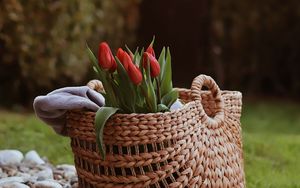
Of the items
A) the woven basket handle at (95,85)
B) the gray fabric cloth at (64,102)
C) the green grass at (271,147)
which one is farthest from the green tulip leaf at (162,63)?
the green grass at (271,147)

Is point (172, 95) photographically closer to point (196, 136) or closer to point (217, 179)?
point (196, 136)

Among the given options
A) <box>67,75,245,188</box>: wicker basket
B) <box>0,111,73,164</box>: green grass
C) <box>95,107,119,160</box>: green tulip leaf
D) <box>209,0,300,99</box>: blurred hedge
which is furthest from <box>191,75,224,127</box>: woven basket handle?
<box>209,0,300,99</box>: blurred hedge

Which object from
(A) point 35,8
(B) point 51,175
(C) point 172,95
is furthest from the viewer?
(A) point 35,8

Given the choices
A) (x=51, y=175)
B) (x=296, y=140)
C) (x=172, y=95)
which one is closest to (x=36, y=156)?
(x=51, y=175)

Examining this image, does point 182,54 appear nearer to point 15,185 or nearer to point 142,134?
point 15,185

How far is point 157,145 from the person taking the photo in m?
2.16

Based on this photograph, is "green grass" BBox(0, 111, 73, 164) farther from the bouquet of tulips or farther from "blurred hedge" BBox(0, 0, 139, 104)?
the bouquet of tulips

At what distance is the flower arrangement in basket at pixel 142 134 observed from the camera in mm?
2141

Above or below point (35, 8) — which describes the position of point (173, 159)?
below

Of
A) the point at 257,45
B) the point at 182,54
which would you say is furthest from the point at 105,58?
the point at 257,45

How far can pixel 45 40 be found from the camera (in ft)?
16.7

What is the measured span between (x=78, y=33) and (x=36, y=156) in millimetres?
2075

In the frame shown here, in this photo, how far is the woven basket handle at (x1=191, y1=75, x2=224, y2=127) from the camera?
2348 millimetres

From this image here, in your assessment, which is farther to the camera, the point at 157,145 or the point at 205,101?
the point at 205,101
